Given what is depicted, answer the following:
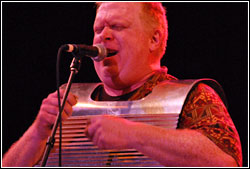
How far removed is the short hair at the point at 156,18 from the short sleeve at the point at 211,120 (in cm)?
66

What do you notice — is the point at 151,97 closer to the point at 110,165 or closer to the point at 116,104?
the point at 116,104

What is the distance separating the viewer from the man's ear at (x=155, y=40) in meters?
3.73

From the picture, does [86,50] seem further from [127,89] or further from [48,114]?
[127,89]

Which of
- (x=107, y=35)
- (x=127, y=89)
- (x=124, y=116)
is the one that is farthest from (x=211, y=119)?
(x=107, y=35)

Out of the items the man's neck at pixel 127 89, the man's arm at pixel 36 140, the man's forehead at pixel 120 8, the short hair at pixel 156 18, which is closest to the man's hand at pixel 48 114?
the man's arm at pixel 36 140

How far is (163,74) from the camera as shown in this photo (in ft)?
12.3

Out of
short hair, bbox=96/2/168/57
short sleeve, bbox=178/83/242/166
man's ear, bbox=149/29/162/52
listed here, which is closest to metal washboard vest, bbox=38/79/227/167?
short sleeve, bbox=178/83/242/166

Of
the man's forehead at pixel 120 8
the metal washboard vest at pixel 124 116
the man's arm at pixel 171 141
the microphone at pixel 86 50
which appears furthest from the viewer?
the man's forehead at pixel 120 8

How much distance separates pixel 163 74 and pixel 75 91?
2.65ft

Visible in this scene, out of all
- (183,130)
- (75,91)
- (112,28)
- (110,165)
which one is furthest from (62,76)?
(183,130)

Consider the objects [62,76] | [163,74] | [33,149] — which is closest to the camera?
[33,149]

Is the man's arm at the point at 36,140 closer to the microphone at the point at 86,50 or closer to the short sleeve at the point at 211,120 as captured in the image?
the microphone at the point at 86,50

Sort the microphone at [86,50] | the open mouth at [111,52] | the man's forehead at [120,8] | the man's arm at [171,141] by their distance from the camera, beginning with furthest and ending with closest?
the man's forehead at [120,8] → the open mouth at [111,52] → the man's arm at [171,141] → the microphone at [86,50]

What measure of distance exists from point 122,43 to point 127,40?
0.16 feet
